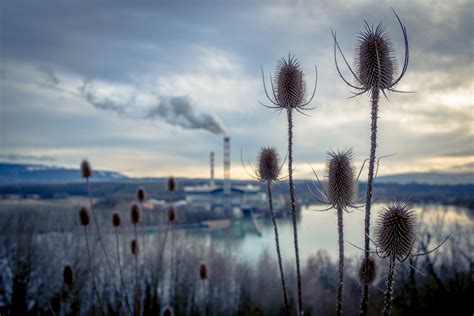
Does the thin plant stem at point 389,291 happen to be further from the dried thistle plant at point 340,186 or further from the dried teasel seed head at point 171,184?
the dried teasel seed head at point 171,184

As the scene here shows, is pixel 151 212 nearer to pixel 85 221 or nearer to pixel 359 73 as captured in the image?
pixel 85 221

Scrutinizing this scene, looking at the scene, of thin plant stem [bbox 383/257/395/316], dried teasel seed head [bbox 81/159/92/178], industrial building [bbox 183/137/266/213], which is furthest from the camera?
industrial building [bbox 183/137/266/213]

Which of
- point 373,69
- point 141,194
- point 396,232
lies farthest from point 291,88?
point 141,194

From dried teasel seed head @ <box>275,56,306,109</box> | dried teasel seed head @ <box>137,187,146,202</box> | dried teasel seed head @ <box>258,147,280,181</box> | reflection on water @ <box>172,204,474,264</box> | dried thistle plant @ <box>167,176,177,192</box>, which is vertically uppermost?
dried teasel seed head @ <box>275,56,306,109</box>

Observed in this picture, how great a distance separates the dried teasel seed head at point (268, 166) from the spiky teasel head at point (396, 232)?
41.1 inches

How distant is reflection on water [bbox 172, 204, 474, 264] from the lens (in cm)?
2548

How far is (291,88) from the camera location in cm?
275

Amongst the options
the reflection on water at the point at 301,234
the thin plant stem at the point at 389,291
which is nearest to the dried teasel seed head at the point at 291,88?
the thin plant stem at the point at 389,291

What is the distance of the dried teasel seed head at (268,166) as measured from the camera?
10.7 ft

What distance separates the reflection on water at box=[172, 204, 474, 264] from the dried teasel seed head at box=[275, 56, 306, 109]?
20.3 m

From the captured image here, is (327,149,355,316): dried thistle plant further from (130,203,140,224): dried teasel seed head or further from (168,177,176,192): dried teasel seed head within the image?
(168,177,176,192): dried teasel seed head

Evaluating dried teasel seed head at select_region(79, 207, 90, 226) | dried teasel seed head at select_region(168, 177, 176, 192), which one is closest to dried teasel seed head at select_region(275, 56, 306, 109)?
dried teasel seed head at select_region(79, 207, 90, 226)

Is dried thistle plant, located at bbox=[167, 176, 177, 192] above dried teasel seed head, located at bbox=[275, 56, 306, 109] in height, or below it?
below

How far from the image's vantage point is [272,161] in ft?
11.0
